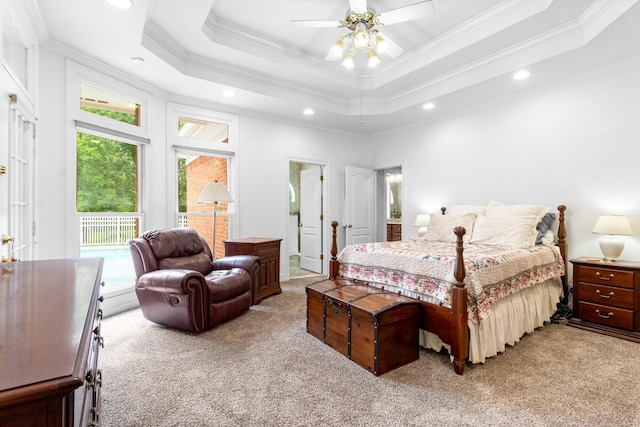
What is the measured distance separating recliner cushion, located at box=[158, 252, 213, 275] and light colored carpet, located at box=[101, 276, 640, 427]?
0.67 m

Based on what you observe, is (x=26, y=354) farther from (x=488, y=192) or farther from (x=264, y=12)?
(x=488, y=192)

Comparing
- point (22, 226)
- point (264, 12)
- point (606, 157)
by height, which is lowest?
point (22, 226)

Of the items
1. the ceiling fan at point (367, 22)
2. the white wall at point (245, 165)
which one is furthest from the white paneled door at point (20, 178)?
the ceiling fan at point (367, 22)

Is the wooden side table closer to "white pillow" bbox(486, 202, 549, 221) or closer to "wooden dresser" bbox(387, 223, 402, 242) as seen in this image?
"white pillow" bbox(486, 202, 549, 221)

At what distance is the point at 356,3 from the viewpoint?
2.52 metres

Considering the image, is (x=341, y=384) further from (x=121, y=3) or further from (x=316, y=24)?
(x=121, y=3)

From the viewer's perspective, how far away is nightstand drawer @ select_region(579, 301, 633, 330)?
2916 mm

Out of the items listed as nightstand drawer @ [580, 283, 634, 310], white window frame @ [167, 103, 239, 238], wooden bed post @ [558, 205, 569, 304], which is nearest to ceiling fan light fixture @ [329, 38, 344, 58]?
white window frame @ [167, 103, 239, 238]

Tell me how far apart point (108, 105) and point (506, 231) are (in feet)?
15.2

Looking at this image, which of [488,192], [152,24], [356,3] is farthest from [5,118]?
[488,192]

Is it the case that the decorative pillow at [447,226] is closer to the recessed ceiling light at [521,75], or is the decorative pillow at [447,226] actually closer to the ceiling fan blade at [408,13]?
the recessed ceiling light at [521,75]

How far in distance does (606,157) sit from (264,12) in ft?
12.6

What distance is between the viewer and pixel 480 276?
93.7 inches

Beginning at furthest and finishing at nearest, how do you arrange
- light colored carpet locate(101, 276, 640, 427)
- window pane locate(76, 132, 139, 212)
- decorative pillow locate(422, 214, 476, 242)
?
decorative pillow locate(422, 214, 476, 242) < window pane locate(76, 132, 139, 212) < light colored carpet locate(101, 276, 640, 427)
